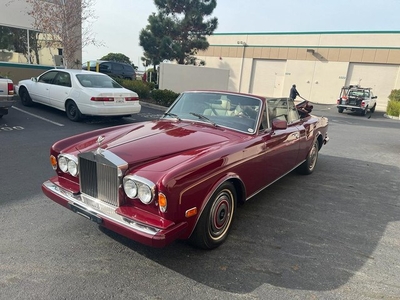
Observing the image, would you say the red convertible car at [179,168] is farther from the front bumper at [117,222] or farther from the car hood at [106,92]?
the car hood at [106,92]

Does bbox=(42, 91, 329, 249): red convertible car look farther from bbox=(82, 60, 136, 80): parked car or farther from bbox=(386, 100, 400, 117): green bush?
bbox=(386, 100, 400, 117): green bush

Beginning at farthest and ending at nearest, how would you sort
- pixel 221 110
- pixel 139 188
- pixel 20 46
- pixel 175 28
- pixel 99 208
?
pixel 175 28 < pixel 20 46 < pixel 221 110 < pixel 99 208 < pixel 139 188

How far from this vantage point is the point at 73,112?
9125 millimetres

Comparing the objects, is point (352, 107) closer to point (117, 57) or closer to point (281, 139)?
point (281, 139)

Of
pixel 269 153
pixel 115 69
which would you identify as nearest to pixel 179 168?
pixel 269 153

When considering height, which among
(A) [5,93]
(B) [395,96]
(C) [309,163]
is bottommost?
(C) [309,163]

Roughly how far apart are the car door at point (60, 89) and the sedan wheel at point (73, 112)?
0.70 ft

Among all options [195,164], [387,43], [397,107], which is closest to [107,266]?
[195,164]

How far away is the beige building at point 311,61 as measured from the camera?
26.7 meters

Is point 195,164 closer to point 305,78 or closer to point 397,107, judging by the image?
point 397,107

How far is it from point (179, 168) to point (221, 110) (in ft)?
5.86

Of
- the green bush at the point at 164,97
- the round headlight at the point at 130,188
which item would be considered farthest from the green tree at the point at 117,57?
the round headlight at the point at 130,188

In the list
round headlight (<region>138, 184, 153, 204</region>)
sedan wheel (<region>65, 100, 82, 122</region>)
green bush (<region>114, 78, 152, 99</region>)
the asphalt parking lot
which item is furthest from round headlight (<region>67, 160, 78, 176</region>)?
green bush (<region>114, 78, 152, 99</region>)

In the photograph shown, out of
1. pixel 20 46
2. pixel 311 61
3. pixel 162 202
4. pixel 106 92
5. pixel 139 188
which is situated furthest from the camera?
pixel 311 61
